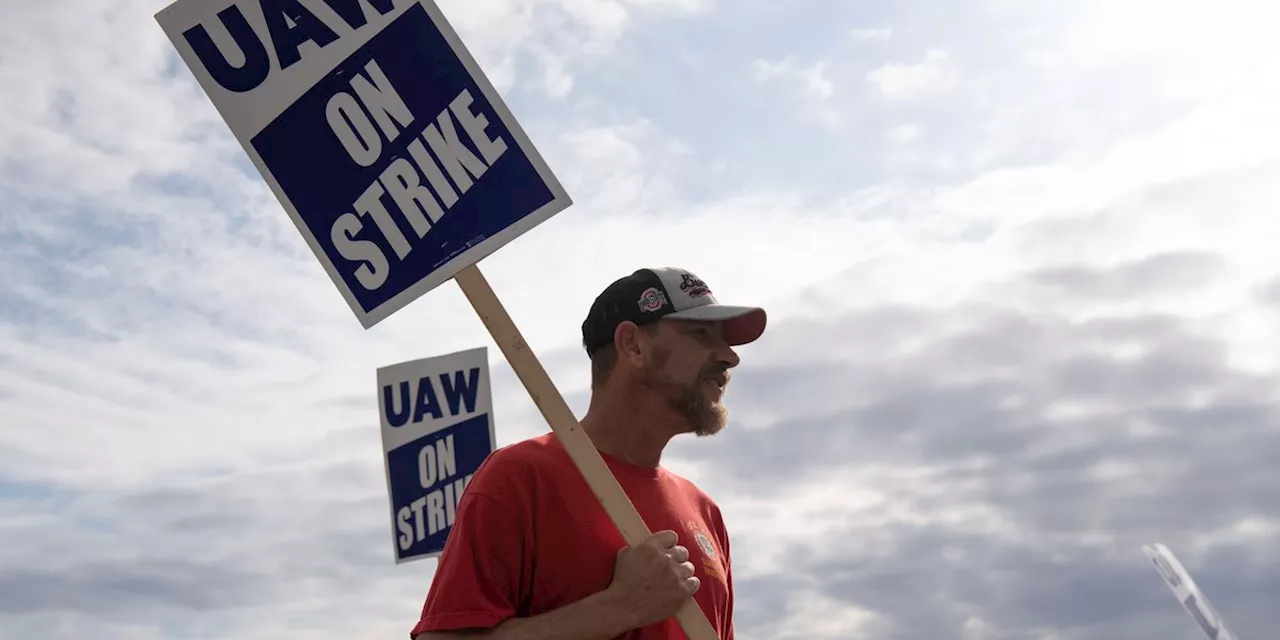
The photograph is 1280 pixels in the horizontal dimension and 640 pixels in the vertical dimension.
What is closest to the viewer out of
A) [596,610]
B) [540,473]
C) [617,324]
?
[596,610]

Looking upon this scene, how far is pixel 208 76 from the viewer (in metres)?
3.58

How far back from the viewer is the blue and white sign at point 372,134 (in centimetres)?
359

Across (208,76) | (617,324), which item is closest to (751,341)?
(617,324)

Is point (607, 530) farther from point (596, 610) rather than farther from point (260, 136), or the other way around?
point (260, 136)

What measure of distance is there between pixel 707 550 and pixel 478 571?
83 centimetres

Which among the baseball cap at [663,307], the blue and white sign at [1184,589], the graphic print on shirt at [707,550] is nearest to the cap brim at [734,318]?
the baseball cap at [663,307]

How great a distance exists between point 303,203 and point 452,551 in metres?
1.05

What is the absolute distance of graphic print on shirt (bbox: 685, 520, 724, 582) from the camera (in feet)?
13.3

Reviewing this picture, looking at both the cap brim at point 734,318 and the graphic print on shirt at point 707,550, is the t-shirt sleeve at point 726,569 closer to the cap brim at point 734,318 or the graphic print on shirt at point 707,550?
the graphic print on shirt at point 707,550

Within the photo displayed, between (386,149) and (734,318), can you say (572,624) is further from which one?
(386,149)

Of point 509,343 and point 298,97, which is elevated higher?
point 298,97

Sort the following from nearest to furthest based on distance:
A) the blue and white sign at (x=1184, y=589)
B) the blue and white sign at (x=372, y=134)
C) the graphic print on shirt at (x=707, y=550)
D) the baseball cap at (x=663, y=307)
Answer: the blue and white sign at (x=372, y=134), the graphic print on shirt at (x=707, y=550), the baseball cap at (x=663, y=307), the blue and white sign at (x=1184, y=589)

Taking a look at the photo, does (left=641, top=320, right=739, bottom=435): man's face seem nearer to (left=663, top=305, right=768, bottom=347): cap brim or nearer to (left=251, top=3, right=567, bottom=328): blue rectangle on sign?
(left=663, top=305, right=768, bottom=347): cap brim

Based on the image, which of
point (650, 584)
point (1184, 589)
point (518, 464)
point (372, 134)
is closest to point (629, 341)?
point (518, 464)
